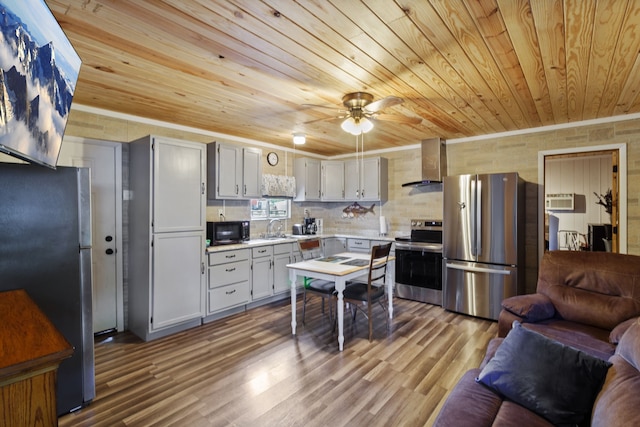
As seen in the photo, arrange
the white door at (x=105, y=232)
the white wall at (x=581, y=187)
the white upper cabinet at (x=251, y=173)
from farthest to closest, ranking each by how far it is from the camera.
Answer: the white wall at (x=581, y=187), the white upper cabinet at (x=251, y=173), the white door at (x=105, y=232)

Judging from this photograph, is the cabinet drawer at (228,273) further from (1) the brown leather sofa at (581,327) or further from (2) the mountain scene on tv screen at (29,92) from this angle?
(1) the brown leather sofa at (581,327)

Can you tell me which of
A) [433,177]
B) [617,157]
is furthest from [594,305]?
[433,177]

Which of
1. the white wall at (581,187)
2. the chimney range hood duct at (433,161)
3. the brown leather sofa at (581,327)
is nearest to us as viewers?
the brown leather sofa at (581,327)

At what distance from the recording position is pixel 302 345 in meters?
3.13

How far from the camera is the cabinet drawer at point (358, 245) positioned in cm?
515

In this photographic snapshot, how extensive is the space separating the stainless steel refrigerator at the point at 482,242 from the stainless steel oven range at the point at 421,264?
19 cm

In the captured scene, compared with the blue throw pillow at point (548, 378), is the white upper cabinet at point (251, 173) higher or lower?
higher

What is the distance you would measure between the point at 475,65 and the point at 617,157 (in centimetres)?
272

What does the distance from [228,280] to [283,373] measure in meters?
1.64

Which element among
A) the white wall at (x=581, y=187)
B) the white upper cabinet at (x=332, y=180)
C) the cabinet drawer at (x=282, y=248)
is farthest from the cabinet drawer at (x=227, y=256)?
the white wall at (x=581, y=187)

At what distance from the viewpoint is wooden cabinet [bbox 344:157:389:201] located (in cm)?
528

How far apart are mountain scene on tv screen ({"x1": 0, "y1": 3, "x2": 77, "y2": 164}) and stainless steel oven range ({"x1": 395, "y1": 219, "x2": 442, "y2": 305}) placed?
13.5 feet

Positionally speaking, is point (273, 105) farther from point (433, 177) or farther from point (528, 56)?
point (433, 177)

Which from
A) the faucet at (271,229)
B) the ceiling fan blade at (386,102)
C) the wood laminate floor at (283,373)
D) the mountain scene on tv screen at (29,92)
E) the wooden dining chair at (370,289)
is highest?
the ceiling fan blade at (386,102)
